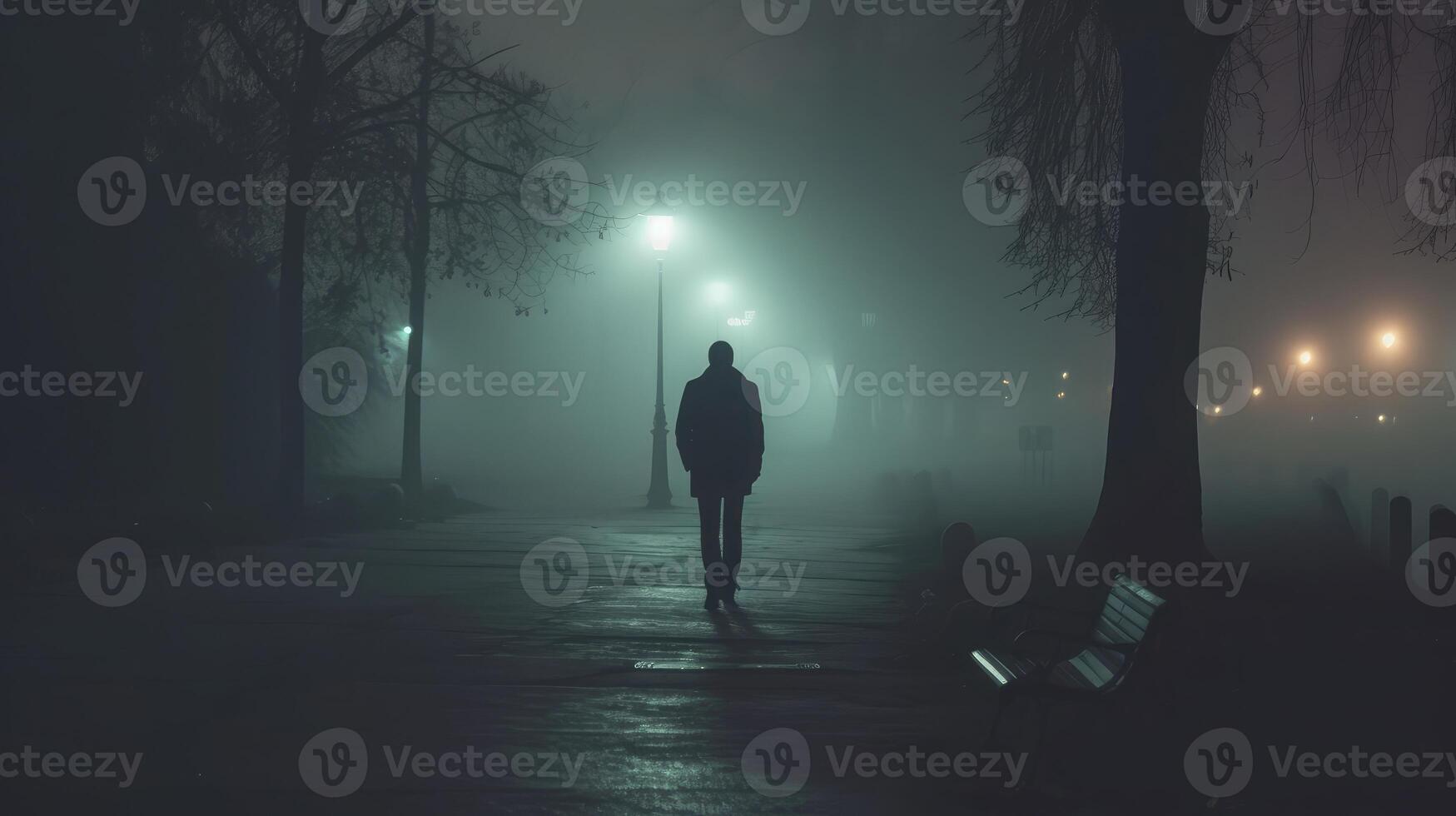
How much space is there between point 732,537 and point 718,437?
3.06ft

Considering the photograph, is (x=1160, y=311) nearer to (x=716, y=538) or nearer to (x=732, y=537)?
(x=732, y=537)

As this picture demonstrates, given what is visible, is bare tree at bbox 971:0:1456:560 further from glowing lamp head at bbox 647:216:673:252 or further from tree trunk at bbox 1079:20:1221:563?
glowing lamp head at bbox 647:216:673:252

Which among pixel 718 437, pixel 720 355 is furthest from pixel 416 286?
pixel 718 437

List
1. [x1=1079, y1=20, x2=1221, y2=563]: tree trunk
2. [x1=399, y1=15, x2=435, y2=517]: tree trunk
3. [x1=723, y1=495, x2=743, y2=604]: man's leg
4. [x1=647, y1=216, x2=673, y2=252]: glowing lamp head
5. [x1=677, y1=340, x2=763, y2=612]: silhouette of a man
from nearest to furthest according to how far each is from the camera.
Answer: [x1=1079, y1=20, x2=1221, y2=563]: tree trunk → [x1=677, y1=340, x2=763, y2=612]: silhouette of a man → [x1=723, y1=495, x2=743, y2=604]: man's leg → [x1=399, y1=15, x2=435, y2=517]: tree trunk → [x1=647, y1=216, x2=673, y2=252]: glowing lamp head

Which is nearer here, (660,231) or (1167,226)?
(1167,226)

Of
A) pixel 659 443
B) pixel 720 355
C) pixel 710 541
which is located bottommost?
pixel 710 541

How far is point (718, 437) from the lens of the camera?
9.84 meters

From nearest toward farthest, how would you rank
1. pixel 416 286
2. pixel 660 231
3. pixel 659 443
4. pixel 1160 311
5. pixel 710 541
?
pixel 1160 311
pixel 710 541
pixel 416 286
pixel 660 231
pixel 659 443

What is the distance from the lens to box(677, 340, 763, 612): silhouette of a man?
985cm

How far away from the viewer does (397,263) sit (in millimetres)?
20047

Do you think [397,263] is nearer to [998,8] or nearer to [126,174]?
[126,174]

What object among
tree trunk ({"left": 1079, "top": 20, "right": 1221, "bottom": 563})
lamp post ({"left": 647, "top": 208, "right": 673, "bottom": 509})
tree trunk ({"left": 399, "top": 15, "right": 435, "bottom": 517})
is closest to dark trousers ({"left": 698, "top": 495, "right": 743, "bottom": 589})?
tree trunk ({"left": 1079, "top": 20, "right": 1221, "bottom": 563})

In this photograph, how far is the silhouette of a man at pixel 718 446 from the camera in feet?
32.3

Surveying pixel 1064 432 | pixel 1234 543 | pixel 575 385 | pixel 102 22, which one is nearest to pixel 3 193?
pixel 102 22
